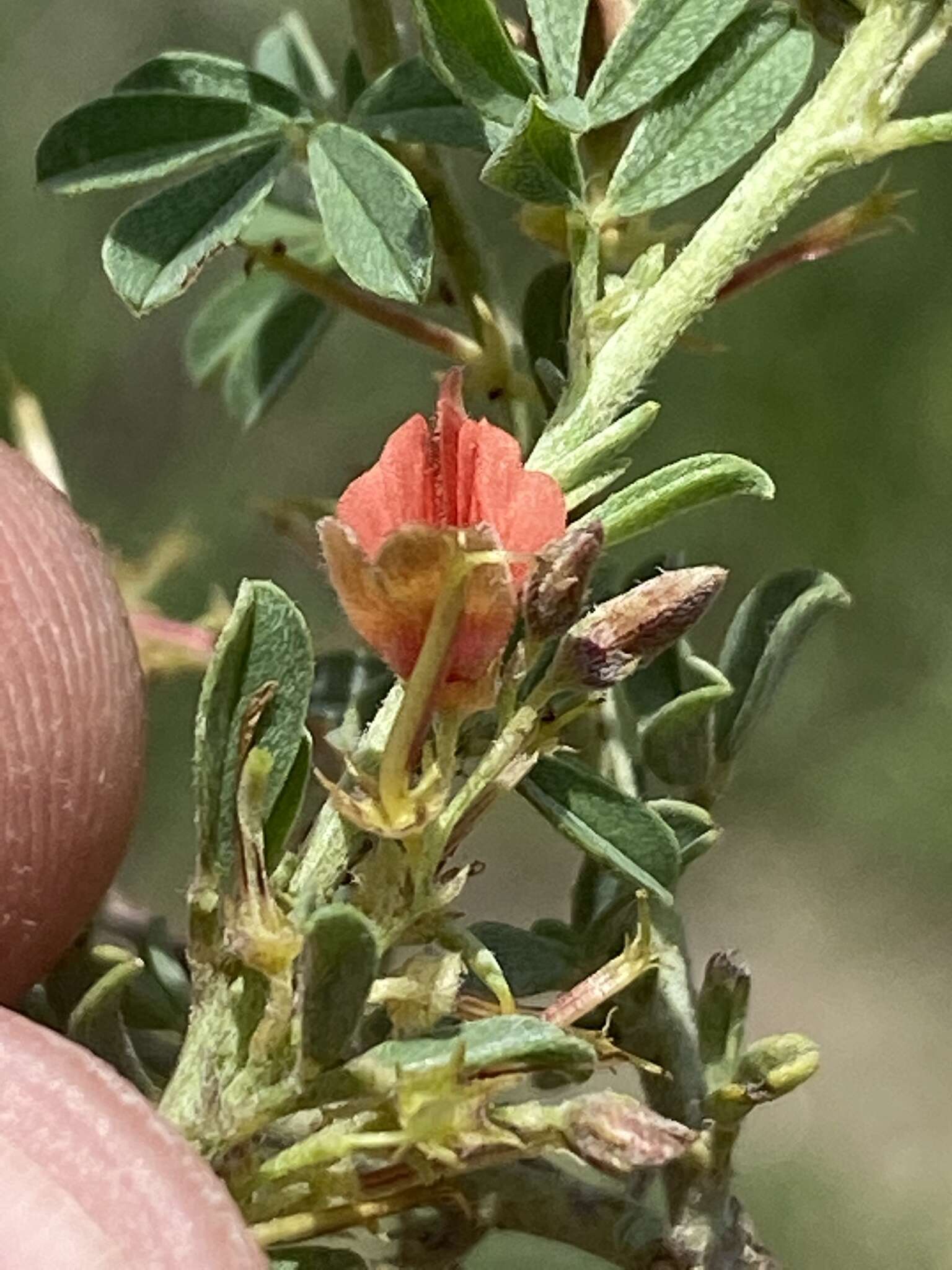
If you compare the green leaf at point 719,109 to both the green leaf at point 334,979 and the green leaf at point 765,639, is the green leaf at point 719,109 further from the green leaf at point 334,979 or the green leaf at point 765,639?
the green leaf at point 334,979

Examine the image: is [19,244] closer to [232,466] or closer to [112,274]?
[232,466]

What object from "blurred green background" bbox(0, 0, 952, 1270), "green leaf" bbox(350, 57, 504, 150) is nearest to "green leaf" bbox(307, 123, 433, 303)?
"green leaf" bbox(350, 57, 504, 150)

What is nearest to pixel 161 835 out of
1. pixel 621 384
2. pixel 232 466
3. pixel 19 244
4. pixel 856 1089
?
pixel 232 466

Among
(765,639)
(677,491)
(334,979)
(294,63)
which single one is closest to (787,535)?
(294,63)

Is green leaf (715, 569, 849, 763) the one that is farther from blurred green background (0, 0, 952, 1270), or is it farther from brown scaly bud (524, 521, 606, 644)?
blurred green background (0, 0, 952, 1270)

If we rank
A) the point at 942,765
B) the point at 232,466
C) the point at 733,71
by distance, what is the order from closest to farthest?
1. the point at 733,71
2. the point at 942,765
3. the point at 232,466
